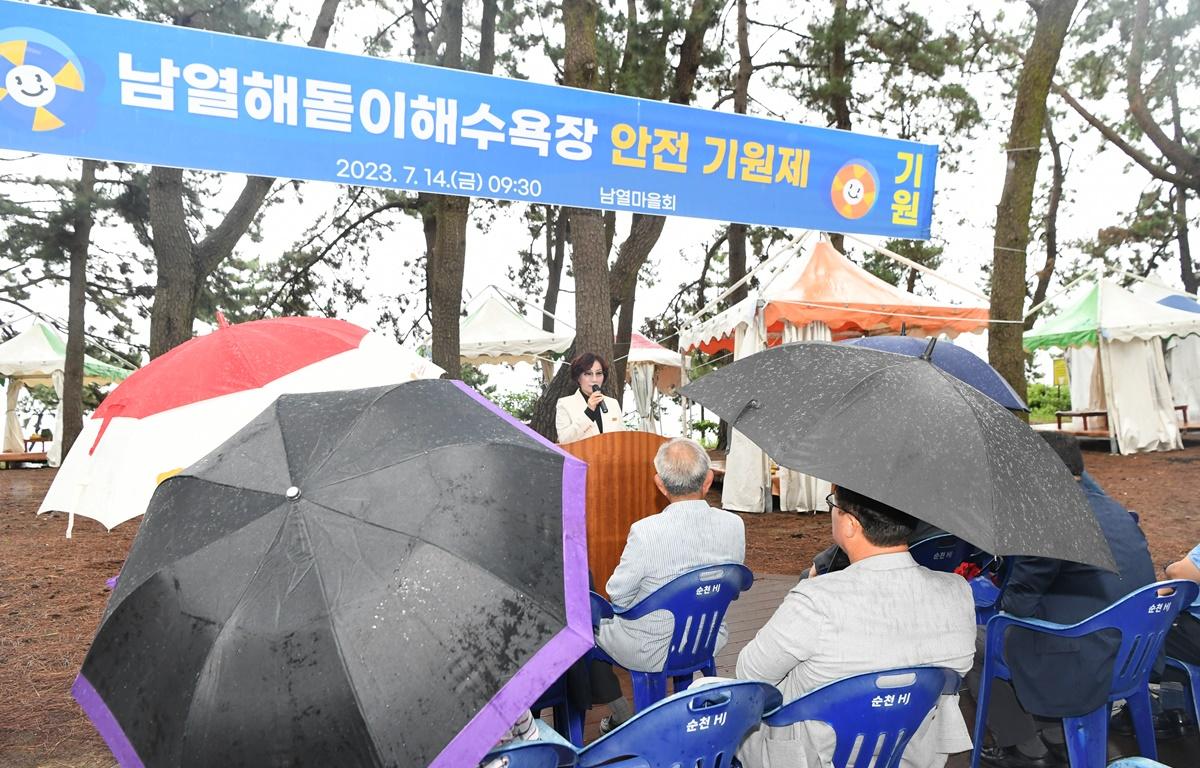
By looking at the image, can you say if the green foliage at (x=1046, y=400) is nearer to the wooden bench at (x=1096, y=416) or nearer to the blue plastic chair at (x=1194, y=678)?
the wooden bench at (x=1096, y=416)

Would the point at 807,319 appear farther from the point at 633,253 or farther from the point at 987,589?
the point at 987,589

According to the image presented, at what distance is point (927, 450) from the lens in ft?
7.00

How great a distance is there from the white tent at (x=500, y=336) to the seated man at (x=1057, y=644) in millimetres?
13346

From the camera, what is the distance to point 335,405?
2.00 m

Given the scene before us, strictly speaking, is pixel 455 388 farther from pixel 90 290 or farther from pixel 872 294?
pixel 90 290

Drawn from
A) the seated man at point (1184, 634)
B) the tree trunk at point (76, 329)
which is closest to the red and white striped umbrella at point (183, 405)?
the seated man at point (1184, 634)

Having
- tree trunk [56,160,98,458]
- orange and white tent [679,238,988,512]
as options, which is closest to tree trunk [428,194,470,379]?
orange and white tent [679,238,988,512]

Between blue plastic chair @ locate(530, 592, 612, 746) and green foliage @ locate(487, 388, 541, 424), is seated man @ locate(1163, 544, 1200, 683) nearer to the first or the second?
blue plastic chair @ locate(530, 592, 612, 746)

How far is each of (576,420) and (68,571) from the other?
460 centimetres

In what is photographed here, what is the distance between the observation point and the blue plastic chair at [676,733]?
181 cm

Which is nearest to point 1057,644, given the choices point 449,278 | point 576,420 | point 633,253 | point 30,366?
point 576,420

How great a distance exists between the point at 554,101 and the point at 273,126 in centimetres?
177

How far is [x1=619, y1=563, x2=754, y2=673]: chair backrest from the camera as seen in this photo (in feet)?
9.60

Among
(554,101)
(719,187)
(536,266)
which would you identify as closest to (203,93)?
(554,101)
